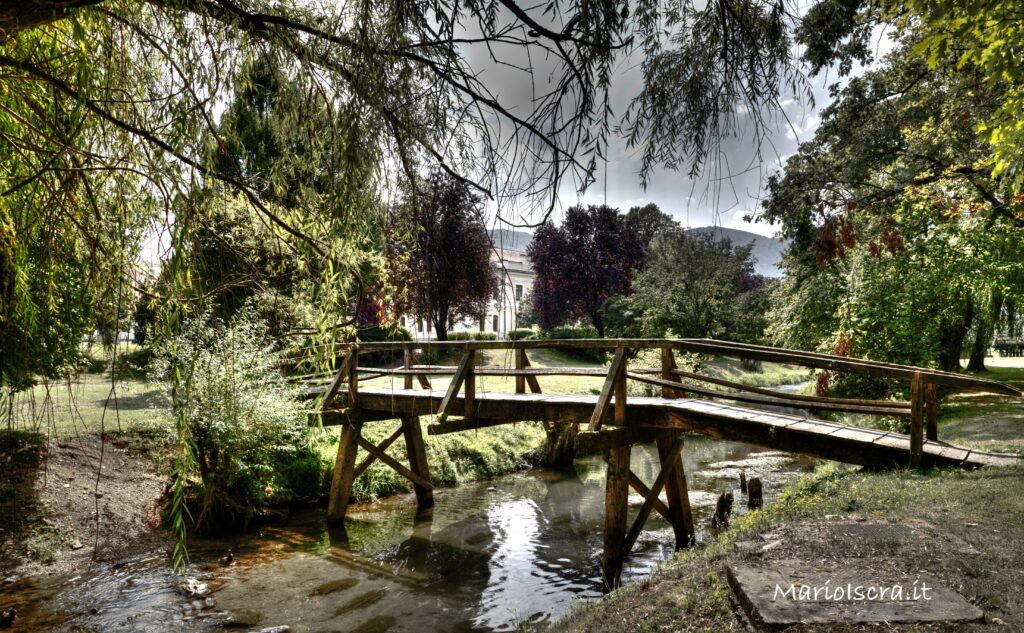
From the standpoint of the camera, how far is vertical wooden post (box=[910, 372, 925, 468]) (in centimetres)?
539

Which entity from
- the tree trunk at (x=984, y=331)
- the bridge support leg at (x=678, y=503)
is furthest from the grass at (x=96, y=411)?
the tree trunk at (x=984, y=331)

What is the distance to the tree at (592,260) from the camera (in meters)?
38.8

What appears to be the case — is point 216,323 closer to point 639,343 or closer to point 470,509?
point 470,509

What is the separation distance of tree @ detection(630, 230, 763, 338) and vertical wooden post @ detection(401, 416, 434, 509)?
1616cm

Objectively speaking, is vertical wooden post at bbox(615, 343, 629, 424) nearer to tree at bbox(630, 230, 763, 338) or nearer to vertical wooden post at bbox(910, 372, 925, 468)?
vertical wooden post at bbox(910, 372, 925, 468)

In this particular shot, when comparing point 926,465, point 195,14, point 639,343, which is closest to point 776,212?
point 639,343

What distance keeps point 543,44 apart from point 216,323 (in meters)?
9.27

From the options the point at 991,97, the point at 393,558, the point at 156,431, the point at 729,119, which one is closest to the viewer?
the point at 729,119

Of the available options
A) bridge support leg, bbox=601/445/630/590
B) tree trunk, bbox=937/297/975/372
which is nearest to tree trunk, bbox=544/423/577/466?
bridge support leg, bbox=601/445/630/590

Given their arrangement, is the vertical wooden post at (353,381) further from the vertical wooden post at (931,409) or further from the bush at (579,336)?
the bush at (579,336)

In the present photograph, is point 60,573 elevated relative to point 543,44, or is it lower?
lower

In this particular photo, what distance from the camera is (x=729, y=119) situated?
217 centimetres

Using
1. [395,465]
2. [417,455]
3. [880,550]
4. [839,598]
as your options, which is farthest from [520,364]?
[839,598]

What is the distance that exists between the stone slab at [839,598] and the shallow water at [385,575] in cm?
369
